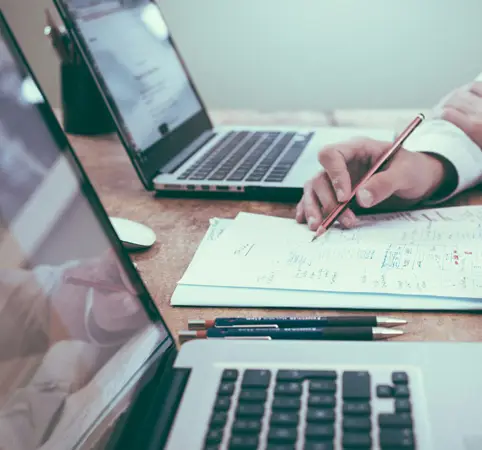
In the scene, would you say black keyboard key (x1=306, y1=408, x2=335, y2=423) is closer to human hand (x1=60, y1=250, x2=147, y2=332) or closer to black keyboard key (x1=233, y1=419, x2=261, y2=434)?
black keyboard key (x1=233, y1=419, x2=261, y2=434)

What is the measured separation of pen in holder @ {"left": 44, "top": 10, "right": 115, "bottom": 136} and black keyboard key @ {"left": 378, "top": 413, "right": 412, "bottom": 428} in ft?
2.54

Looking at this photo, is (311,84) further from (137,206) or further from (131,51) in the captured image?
(137,206)

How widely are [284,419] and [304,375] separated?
0.15 ft

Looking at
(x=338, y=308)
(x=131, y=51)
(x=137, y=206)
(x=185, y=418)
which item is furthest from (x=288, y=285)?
(x=131, y=51)

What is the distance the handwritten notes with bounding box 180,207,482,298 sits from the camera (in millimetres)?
546

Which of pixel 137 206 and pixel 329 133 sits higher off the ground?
pixel 137 206

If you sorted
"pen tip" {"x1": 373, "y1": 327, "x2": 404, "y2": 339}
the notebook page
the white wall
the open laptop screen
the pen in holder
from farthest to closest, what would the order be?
the white wall, the pen in holder, the notebook page, "pen tip" {"x1": 373, "y1": 327, "x2": 404, "y2": 339}, the open laptop screen

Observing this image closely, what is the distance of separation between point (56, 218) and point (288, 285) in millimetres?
230

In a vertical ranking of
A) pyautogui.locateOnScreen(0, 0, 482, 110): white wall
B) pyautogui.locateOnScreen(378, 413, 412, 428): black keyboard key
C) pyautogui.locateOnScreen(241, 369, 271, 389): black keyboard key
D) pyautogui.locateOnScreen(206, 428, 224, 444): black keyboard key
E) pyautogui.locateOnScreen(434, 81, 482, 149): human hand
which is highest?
pyautogui.locateOnScreen(206, 428, 224, 444): black keyboard key

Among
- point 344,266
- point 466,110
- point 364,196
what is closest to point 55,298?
point 344,266

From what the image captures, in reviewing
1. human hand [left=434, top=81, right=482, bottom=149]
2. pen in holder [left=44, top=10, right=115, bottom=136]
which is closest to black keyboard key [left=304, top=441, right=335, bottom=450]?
human hand [left=434, top=81, right=482, bottom=149]

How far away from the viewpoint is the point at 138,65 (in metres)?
0.93

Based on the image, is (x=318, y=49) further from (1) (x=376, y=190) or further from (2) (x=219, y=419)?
(2) (x=219, y=419)

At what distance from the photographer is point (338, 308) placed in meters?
0.52
